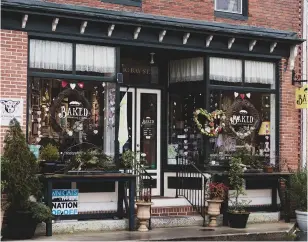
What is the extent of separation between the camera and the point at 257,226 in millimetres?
13633

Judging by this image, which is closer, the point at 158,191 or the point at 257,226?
the point at 257,226

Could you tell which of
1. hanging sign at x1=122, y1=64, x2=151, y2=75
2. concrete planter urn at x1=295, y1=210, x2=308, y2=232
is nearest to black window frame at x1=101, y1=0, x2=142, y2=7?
hanging sign at x1=122, y1=64, x2=151, y2=75

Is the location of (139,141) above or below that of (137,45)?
below

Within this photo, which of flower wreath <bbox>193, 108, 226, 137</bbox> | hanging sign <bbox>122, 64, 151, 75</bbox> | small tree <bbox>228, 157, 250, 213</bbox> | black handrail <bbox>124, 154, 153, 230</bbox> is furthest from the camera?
hanging sign <bbox>122, 64, 151, 75</bbox>

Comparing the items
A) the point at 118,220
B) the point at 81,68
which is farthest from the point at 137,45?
the point at 118,220

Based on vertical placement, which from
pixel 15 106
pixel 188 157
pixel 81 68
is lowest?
pixel 188 157

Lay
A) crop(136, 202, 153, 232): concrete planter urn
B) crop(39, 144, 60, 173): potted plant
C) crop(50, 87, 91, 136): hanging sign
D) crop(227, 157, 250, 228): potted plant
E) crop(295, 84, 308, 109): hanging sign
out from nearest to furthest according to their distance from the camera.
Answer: crop(39, 144, 60, 173): potted plant
crop(136, 202, 153, 232): concrete planter urn
crop(50, 87, 91, 136): hanging sign
crop(227, 157, 250, 228): potted plant
crop(295, 84, 308, 109): hanging sign

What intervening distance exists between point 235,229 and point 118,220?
251 centimetres

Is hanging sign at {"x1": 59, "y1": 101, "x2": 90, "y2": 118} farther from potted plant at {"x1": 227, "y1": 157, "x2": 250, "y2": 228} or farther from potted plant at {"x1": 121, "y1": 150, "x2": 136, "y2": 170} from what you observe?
potted plant at {"x1": 227, "y1": 157, "x2": 250, "y2": 228}

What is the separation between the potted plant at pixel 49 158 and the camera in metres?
11.9

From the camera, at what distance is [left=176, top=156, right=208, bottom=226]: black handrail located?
13.7 m

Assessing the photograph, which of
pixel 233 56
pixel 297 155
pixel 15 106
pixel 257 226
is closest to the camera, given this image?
pixel 15 106

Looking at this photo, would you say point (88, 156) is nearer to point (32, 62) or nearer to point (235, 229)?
point (32, 62)

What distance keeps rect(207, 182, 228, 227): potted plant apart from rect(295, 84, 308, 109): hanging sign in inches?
129
